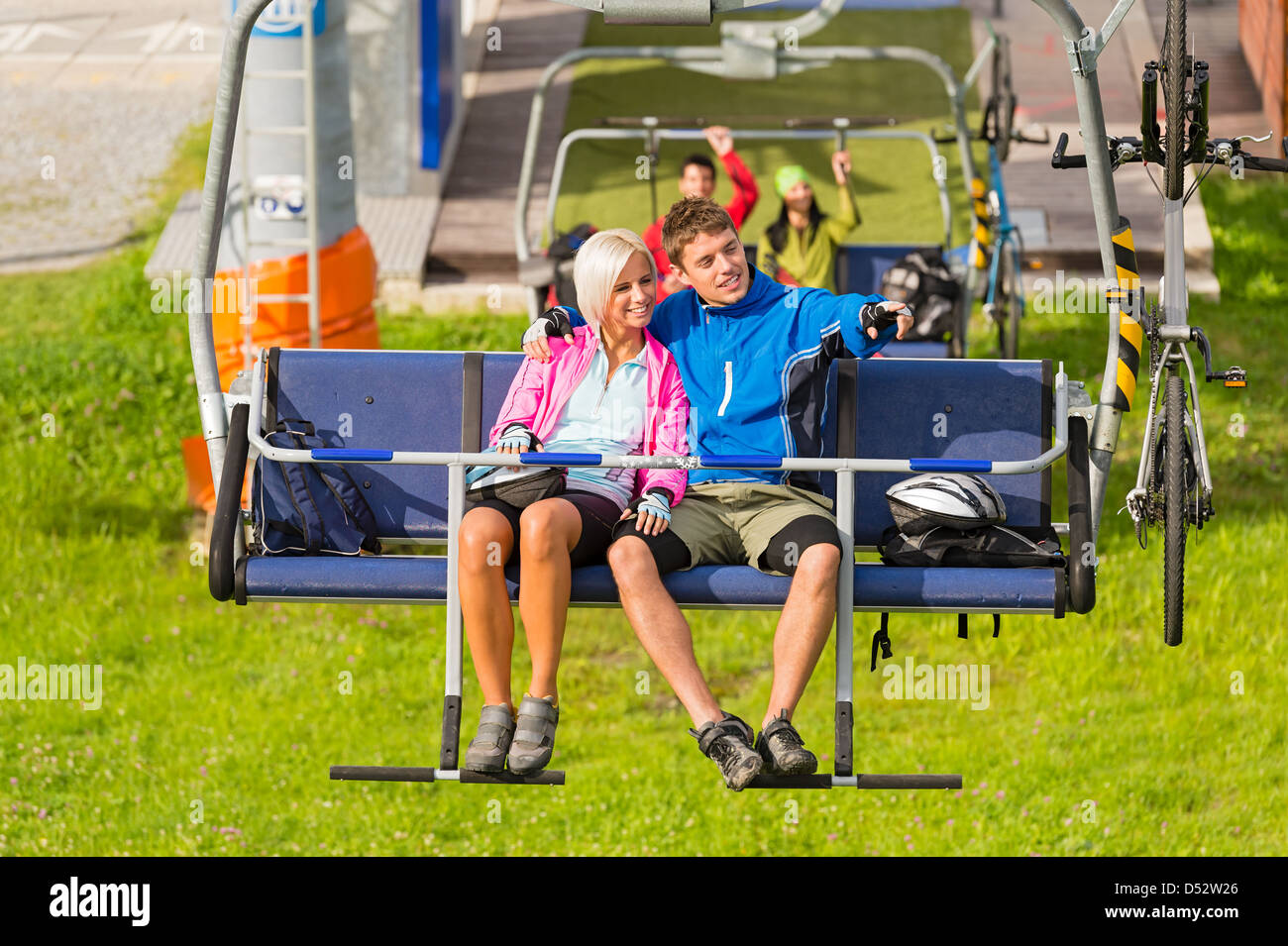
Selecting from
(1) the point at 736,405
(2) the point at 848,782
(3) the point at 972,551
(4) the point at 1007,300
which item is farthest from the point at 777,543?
(4) the point at 1007,300

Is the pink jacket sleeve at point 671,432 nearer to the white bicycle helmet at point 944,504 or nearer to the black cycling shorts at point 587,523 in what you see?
the black cycling shorts at point 587,523

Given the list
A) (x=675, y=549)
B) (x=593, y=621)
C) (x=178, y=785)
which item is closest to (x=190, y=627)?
(x=178, y=785)

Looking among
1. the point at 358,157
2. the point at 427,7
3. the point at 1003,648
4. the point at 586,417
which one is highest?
the point at 427,7

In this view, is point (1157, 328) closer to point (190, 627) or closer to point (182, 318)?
point (190, 627)

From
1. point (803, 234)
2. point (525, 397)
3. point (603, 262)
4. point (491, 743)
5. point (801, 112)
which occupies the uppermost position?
point (801, 112)

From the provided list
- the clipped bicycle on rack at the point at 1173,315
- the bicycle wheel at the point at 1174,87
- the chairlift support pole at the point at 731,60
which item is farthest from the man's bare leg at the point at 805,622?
the chairlift support pole at the point at 731,60

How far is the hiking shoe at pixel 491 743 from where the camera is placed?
5.46 m

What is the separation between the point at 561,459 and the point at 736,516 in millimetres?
718

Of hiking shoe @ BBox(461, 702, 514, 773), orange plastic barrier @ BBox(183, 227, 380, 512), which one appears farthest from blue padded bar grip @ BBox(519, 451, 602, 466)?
orange plastic barrier @ BBox(183, 227, 380, 512)

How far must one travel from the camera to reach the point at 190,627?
12594 mm

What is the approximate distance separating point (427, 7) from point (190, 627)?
17.9ft

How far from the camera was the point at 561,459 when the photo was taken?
17.9 ft

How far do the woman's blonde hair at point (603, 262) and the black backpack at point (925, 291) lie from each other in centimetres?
503

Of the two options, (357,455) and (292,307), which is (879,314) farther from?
(292,307)
